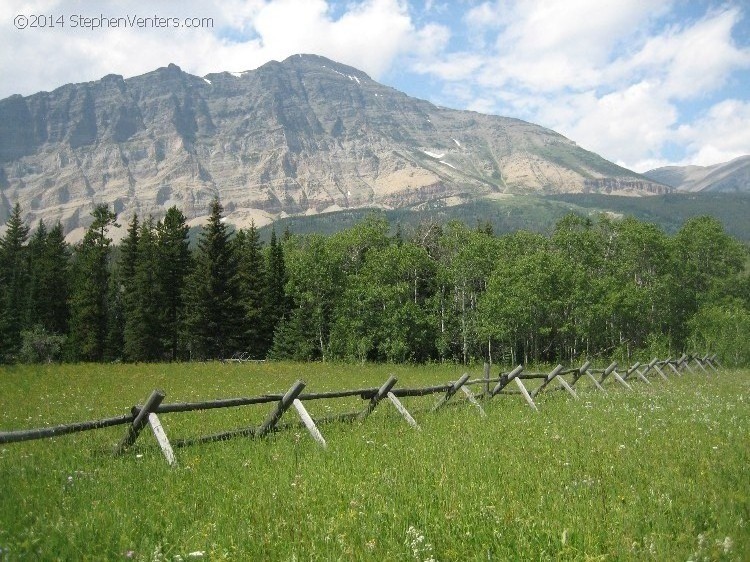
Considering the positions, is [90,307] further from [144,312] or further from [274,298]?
[274,298]

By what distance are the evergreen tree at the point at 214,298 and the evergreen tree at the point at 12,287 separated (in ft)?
57.2

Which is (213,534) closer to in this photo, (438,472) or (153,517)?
(153,517)

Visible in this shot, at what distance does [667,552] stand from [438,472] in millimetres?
3480

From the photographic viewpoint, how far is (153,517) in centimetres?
616

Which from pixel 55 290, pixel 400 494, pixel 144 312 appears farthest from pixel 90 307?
pixel 400 494

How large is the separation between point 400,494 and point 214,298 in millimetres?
52089

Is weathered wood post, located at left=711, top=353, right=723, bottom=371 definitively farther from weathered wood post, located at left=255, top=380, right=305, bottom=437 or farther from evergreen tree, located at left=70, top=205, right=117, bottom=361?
evergreen tree, located at left=70, top=205, right=117, bottom=361

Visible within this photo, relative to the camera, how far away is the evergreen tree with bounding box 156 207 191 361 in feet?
192

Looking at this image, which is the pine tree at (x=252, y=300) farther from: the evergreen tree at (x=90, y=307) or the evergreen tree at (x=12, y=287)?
the evergreen tree at (x=12, y=287)

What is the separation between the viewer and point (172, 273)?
59.4 meters

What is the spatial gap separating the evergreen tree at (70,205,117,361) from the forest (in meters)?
0.14

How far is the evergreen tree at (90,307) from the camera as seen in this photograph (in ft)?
187

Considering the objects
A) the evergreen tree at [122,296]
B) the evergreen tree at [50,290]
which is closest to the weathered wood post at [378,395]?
the evergreen tree at [122,296]

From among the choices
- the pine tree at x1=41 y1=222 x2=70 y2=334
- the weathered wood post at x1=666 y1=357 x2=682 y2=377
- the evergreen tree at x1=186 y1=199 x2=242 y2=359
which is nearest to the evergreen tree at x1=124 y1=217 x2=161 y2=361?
the evergreen tree at x1=186 y1=199 x2=242 y2=359
